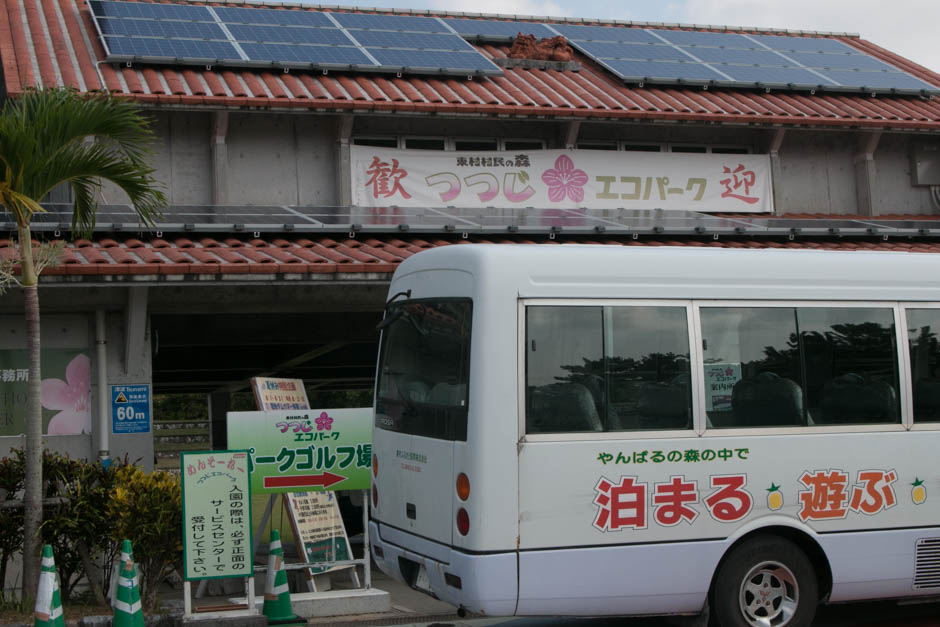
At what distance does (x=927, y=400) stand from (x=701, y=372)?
6.80 ft

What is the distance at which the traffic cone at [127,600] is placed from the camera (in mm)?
8148

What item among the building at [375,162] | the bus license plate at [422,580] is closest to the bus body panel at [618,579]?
the bus license plate at [422,580]

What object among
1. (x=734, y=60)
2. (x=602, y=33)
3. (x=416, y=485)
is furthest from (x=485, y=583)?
(x=602, y=33)

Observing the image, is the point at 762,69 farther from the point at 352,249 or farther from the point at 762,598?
the point at 762,598

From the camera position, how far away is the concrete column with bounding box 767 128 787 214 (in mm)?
16938

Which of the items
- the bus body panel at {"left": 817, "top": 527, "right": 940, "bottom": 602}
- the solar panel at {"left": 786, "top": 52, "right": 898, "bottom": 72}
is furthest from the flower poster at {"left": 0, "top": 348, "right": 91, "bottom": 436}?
the solar panel at {"left": 786, "top": 52, "right": 898, "bottom": 72}

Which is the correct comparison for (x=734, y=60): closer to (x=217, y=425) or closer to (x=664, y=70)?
(x=664, y=70)

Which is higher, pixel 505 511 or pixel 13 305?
pixel 13 305

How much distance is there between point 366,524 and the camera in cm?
984

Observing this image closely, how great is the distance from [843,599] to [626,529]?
1974 millimetres

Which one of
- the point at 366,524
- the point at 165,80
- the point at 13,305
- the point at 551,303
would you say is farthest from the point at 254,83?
the point at 551,303

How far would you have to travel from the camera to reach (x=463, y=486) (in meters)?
7.11

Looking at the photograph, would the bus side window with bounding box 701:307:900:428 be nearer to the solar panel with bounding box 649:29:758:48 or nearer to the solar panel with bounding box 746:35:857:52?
the solar panel with bounding box 649:29:758:48

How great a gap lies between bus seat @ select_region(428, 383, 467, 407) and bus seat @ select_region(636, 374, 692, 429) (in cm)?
130
